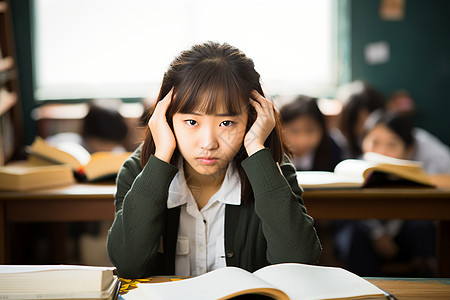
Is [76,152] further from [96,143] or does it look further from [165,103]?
[165,103]

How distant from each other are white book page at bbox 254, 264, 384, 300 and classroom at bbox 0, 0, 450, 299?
0.05 metres

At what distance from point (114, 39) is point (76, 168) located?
2480 millimetres

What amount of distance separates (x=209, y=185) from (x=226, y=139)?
8.7 inches

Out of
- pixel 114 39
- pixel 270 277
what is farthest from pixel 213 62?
pixel 114 39

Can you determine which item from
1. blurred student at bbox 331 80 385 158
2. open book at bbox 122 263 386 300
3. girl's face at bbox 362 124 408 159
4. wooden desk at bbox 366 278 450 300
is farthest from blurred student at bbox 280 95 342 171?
open book at bbox 122 263 386 300

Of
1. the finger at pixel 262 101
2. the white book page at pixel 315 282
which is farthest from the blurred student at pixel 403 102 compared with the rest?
the white book page at pixel 315 282

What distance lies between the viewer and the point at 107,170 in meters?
2.18

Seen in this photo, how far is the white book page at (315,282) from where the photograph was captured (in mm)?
874

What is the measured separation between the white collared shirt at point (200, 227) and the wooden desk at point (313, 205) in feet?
2.10

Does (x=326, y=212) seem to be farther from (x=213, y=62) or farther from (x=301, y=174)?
(x=213, y=62)

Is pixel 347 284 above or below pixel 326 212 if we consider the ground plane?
above

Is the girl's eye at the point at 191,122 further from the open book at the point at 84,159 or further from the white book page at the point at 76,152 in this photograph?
the white book page at the point at 76,152

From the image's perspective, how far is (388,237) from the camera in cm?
299

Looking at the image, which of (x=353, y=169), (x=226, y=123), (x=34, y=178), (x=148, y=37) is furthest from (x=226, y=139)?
(x=148, y=37)
